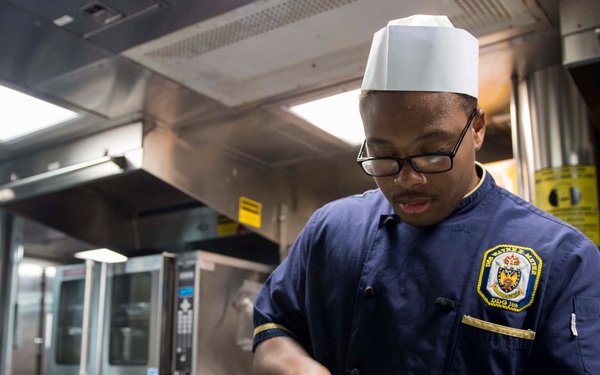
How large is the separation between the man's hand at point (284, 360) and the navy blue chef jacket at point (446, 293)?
3 cm

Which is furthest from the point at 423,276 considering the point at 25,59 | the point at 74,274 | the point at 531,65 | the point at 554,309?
the point at 74,274

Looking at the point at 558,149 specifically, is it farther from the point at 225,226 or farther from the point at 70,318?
the point at 70,318

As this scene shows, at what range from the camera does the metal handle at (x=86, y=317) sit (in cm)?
336

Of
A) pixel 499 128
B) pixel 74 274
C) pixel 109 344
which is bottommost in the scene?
pixel 109 344

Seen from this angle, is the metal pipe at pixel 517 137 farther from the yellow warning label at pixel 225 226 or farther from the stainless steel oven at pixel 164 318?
the yellow warning label at pixel 225 226

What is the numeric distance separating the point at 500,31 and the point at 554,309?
1.21 meters

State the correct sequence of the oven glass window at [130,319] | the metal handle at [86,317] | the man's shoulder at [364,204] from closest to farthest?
the man's shoulder at [364,204] < the oven glass window at [130,319] < the metal handle at [86,317]

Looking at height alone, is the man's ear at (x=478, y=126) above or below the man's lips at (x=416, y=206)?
above

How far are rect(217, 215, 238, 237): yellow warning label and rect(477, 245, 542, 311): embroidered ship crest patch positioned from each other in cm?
243

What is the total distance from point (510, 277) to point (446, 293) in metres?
0.11

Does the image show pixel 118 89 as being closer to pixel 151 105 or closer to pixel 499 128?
pixel 151 105

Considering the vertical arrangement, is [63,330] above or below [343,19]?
below

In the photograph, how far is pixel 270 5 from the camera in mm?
1967

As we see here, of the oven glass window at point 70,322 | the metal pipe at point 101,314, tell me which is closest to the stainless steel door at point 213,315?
the metal pipe at point 101,314
